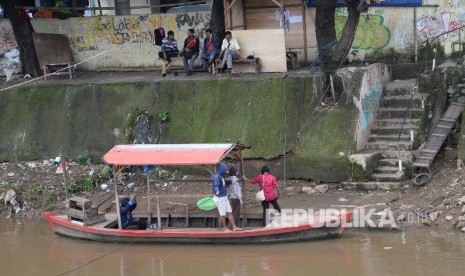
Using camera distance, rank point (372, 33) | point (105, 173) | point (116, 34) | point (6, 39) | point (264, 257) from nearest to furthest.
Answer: point (264, 257), point (105, 173), point (372, 33), point (116, 34), point (6, 39)

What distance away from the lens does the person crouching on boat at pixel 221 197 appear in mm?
13133

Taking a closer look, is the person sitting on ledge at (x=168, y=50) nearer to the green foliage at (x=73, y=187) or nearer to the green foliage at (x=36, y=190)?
the green foliage at (x=73, y=187)

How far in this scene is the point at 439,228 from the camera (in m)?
13.3

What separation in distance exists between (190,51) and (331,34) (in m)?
3.92

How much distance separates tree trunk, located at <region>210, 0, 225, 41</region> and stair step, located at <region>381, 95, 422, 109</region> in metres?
4.85

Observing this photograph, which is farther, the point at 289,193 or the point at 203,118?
the point at 203,118

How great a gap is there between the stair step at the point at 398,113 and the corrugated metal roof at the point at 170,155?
484 centimetres

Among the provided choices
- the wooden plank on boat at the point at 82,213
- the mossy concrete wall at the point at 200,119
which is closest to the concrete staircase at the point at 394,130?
the mossy concrete wall at the point at 200,119

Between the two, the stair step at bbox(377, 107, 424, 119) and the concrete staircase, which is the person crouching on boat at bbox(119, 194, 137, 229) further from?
the stair step at bbox(377, 107, 424, 119)

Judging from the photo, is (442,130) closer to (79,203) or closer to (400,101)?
(400,101)

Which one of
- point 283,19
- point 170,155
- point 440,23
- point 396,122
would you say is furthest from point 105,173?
point 440,23

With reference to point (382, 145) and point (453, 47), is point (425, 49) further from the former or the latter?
point (382, 145)

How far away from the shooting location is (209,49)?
63.4ft

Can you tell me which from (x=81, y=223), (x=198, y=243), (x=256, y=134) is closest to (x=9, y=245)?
(x=81, y=223)
